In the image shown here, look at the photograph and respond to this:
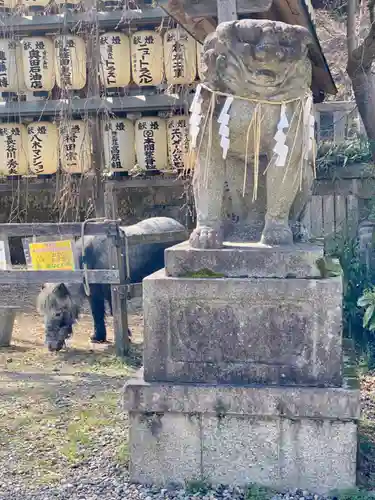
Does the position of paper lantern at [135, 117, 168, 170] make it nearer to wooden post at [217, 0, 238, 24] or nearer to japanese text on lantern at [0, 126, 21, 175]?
japanese text on lantern at [0, 126, 21, 175]

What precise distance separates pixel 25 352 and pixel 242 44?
4.24 metres

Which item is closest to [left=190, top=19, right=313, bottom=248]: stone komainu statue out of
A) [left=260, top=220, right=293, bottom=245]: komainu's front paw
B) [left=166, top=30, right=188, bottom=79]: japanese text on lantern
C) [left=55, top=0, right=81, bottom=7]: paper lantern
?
[left=260, top=220, right=293, bottom=245]: komainu's front paw

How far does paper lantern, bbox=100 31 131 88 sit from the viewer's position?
745 centimetres

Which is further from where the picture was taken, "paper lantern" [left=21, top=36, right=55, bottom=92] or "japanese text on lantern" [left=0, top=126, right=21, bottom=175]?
"japanese text on lantern" [left=0, top=126, right=21, bottom=175]

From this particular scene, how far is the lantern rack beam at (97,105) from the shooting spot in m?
7.57

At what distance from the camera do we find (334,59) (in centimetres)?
1235

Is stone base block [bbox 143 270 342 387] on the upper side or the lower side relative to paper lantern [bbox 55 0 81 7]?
lower

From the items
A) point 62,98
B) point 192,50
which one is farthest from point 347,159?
point 62,98

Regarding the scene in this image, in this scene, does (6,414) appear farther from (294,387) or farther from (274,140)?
(274,140)

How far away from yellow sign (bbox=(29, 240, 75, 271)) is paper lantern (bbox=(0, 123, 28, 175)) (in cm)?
258

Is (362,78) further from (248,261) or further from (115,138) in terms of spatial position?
(248,261)

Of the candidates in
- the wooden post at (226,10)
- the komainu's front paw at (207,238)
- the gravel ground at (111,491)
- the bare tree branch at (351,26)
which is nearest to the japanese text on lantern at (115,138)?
the bare tree branch at (351,26)

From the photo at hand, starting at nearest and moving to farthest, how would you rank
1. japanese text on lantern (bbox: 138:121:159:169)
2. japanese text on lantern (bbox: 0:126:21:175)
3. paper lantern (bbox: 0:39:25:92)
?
japanese text on lantern (bbox: 138:121:159:169) < paper lantern (bbox: 0:39:25:92) < japanese text on lantern (bbox: 0:126:21:175)

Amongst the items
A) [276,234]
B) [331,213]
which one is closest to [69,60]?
[331,213]
